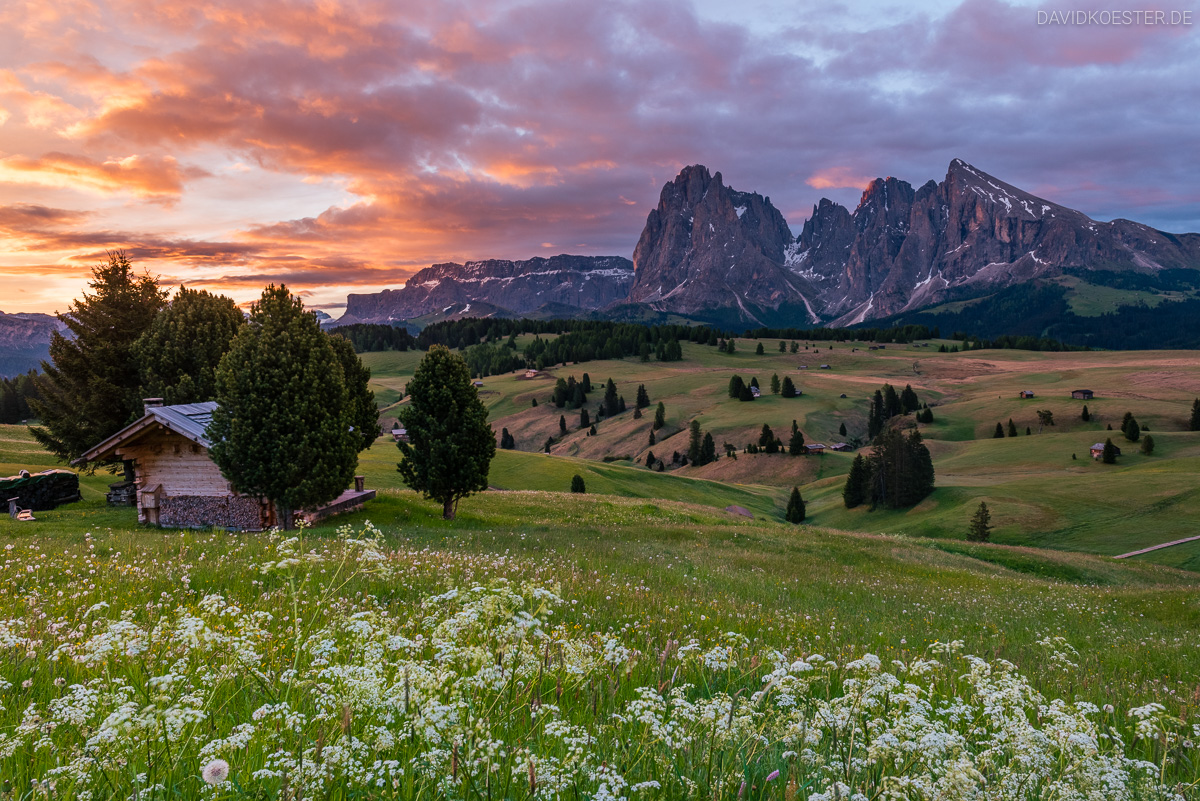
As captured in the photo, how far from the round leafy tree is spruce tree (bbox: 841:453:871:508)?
253 ft

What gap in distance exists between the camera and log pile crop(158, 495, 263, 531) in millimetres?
29906

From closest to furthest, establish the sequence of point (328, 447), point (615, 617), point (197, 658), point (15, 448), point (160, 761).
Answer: point (160, 761), point (197, 658), point (615, 617), point (328, 447), point (15, 448)

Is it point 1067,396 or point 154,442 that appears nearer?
point 154,442

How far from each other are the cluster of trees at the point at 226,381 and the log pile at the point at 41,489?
4155 mm

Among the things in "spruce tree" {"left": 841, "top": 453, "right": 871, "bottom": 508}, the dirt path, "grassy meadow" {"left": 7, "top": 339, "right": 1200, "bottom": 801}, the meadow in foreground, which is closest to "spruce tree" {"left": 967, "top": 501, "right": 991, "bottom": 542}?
the dirt path

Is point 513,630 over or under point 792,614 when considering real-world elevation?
over

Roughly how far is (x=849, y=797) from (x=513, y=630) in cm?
189

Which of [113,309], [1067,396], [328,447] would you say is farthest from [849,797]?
[1067,396]

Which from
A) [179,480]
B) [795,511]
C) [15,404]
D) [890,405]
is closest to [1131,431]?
[890,405]

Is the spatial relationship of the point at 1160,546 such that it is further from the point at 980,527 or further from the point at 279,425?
the point at 279,425

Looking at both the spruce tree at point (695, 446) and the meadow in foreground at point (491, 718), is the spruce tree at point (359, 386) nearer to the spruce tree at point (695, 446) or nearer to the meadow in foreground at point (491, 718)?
the meadow in foreground at point (491, 718)

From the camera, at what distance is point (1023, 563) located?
123 feet

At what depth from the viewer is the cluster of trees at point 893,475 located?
3403 inches

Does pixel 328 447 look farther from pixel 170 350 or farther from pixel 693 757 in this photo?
pixel 693 757
